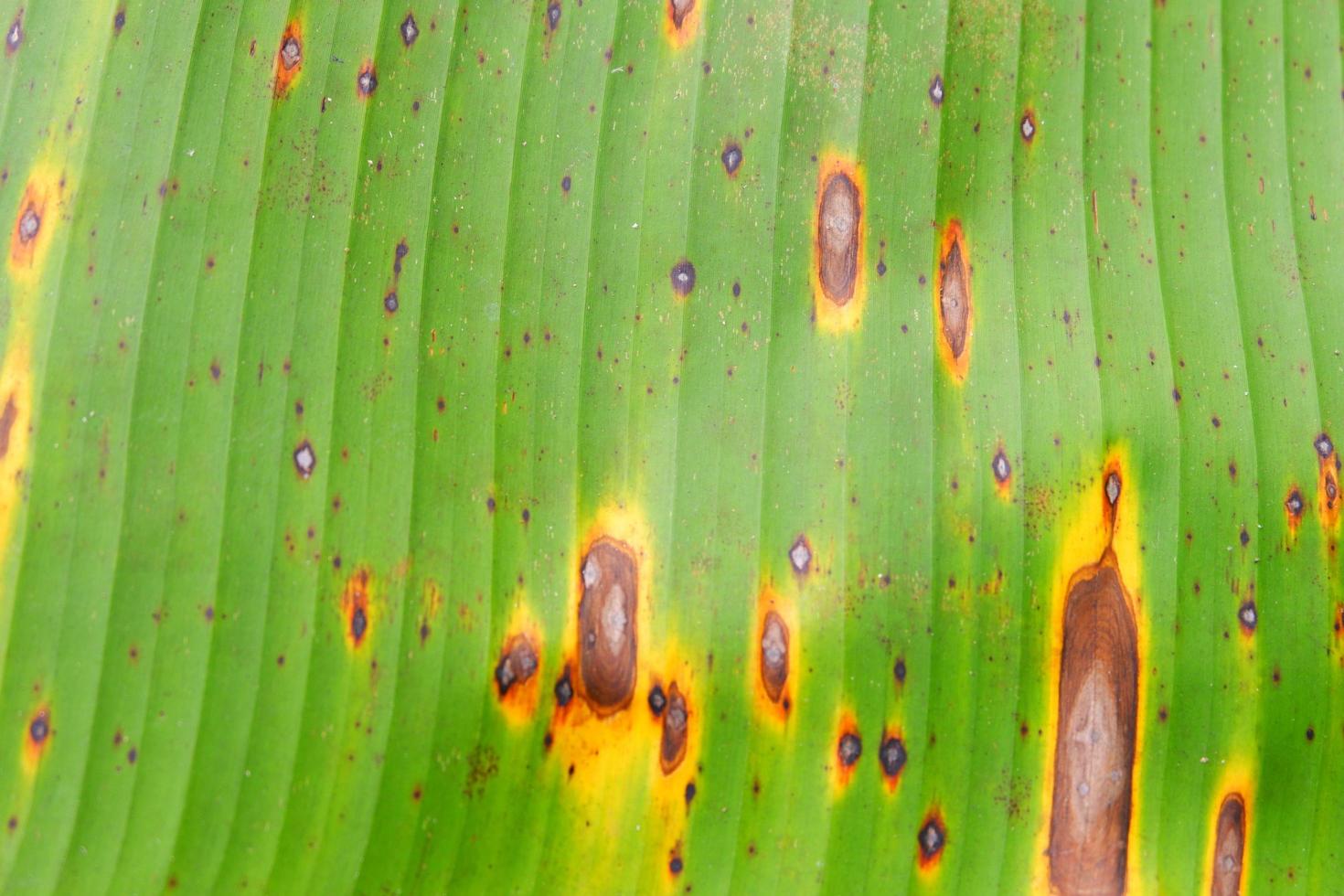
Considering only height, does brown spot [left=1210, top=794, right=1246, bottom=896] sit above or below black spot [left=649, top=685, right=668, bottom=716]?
below

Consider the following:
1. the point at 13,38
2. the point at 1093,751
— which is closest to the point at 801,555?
the point at 1093,751

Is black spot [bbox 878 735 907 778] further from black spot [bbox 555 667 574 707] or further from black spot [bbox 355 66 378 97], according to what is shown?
black spot [bbox 355 66 378 97]

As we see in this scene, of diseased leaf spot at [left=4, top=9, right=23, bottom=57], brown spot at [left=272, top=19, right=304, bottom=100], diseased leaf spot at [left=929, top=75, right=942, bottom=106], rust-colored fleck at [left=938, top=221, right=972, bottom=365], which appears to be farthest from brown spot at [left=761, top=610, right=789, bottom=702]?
diseased leaf spot at [left=4, top=9, right=23, bottom=57]

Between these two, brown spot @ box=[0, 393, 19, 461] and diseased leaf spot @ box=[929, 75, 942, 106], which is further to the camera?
diseased leaf spot @ box=[929, 75, 942, 106]

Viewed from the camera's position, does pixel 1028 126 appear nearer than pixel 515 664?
No

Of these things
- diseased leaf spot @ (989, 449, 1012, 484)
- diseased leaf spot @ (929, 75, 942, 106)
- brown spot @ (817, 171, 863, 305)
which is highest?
diseased leaf spot @ (929, 75, 942, 106)

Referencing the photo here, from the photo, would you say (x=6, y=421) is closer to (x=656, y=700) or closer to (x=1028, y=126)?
(x=656, y=700)
